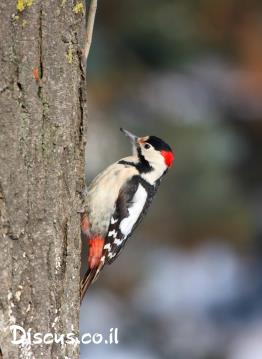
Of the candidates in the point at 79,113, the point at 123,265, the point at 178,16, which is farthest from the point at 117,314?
the point at 79,113

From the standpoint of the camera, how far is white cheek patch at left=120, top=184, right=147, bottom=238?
5133 millimetres

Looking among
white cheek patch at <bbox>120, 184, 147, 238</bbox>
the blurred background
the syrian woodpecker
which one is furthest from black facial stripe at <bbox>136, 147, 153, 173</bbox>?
the blurred background

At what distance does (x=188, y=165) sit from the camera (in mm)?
9438

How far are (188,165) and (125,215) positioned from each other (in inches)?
171

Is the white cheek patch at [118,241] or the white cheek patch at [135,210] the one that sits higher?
the white cheek patch at [135,210]

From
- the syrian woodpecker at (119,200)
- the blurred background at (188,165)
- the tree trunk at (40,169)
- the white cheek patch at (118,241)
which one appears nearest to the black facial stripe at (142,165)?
the syrian woodpecker at (119,200)

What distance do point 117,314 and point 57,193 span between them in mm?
6264

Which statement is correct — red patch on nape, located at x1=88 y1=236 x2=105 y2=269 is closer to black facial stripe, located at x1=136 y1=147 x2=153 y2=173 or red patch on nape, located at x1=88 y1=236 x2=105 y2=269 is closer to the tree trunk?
black facial stripe, located at x1=136 y1=147 x2=153 y2=173

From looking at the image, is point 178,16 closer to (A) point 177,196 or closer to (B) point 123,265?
(A) point 177,196

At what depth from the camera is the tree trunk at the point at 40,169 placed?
134 inches

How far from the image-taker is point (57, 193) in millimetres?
3596

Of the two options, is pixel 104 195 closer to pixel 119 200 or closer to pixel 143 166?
pixel 119 200

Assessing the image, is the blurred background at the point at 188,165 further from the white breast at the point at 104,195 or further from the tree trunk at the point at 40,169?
the tree trunk at the point at 40,169

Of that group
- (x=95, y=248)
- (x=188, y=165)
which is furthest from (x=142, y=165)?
(x=188, y=165)
